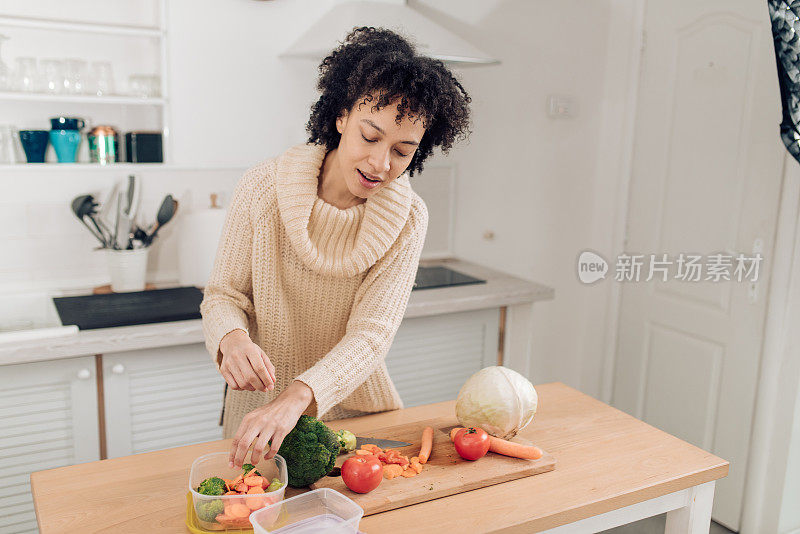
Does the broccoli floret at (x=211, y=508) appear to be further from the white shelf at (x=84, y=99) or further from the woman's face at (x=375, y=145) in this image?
the white shelf at (x=84, y=99)

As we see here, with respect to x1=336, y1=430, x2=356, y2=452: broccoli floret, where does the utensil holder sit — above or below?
above

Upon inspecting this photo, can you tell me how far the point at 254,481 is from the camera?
1.05 meters

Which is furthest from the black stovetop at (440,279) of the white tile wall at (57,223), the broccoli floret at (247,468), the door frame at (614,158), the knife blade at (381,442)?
the broccoli floret at (247,468)

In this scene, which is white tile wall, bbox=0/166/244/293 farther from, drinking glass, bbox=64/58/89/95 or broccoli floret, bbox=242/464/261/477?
broccoli floret, bbox=242/464/261/477

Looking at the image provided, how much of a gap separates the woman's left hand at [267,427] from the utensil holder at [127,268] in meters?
1.42

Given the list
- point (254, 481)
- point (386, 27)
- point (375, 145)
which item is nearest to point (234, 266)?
point (375, 145)

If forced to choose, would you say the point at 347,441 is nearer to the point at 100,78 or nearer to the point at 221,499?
the point at 221,499

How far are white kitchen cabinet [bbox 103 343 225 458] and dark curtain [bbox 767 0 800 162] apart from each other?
1.95 metres

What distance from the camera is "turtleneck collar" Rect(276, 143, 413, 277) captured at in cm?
142

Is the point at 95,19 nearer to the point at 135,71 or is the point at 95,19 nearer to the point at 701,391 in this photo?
the point at 135,71

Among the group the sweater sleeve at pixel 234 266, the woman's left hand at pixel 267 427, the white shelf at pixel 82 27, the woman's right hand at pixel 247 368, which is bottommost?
the woman's left hand at pixel 267 427

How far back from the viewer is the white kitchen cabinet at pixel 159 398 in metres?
2.06

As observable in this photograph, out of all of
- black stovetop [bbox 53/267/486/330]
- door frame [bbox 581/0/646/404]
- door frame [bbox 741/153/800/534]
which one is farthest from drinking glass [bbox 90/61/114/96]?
door frame [bbox 741/153/800/534]

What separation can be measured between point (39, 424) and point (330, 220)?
1.16 meters
